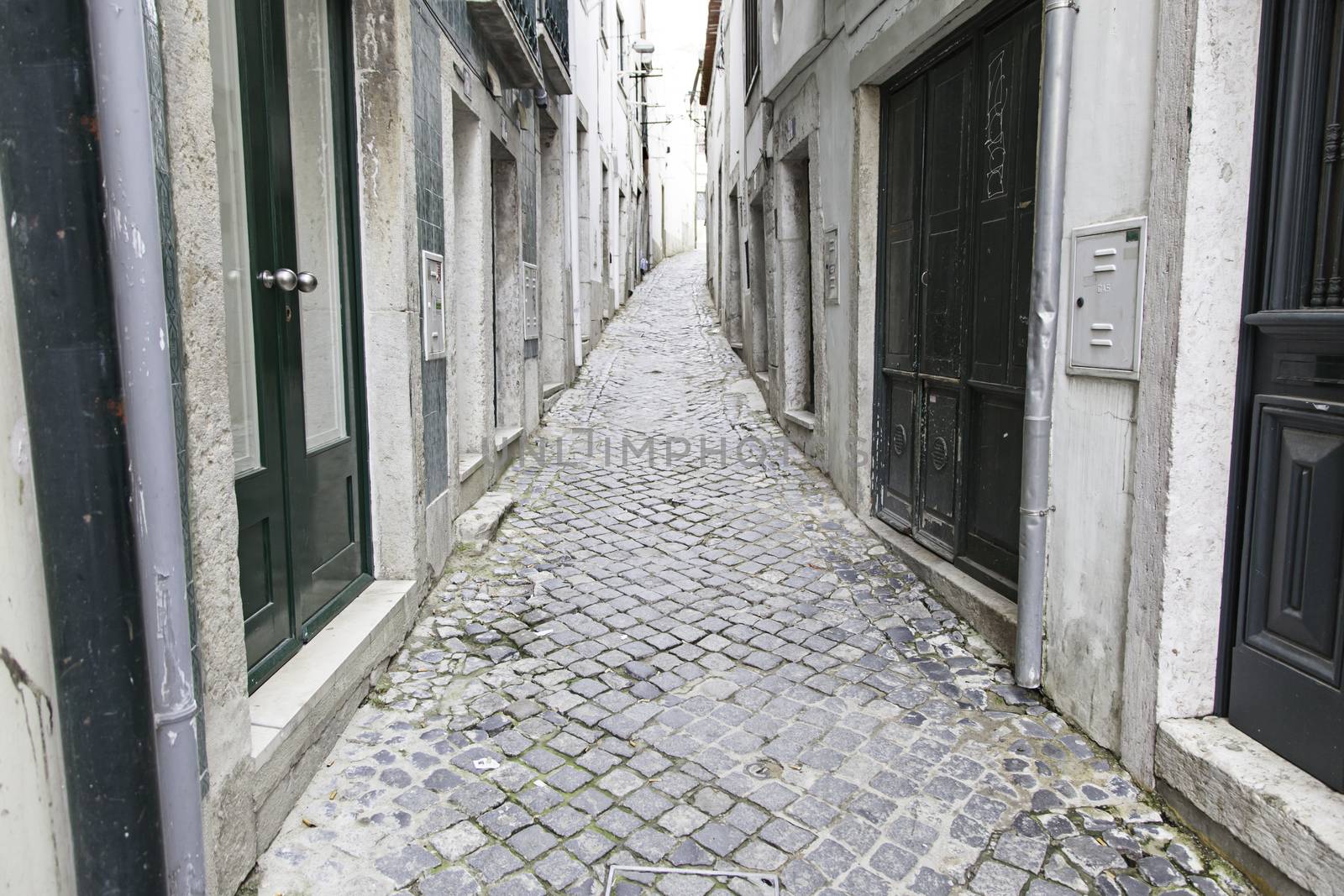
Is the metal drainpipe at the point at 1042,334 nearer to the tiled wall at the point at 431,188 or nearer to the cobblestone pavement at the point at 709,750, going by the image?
the cobblestone pavement at the point at 709,750

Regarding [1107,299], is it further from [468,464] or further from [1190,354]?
[468,464]

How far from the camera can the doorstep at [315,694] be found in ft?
8.72

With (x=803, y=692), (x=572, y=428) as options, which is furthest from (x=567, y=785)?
(x=572, y=428)

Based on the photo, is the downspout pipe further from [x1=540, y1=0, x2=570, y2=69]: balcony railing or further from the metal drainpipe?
[x1=540, y1=0, x2=570, y2=69]: balcony railing

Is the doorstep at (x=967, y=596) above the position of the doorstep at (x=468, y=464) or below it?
below

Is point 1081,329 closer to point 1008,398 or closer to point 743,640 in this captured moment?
point 1008,398

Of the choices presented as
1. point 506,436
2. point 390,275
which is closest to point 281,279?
point 390,275

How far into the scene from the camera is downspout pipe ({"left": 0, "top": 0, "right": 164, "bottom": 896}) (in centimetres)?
180

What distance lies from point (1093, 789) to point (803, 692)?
3.65 ft

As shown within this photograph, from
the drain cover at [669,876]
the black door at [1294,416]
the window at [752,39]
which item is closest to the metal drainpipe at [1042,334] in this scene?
the black door at [1294,416]

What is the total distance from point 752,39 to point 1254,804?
985 centimetres

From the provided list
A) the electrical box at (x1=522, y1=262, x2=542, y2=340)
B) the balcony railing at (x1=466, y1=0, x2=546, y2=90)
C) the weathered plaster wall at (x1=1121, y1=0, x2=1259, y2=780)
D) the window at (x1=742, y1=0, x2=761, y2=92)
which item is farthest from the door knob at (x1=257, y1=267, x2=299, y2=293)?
the window at (x1=742, y1=0, x2=761, y2=92)

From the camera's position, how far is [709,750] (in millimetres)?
3215

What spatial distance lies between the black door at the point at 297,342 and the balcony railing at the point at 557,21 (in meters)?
4.42
